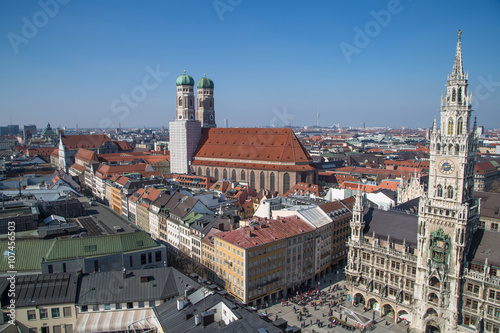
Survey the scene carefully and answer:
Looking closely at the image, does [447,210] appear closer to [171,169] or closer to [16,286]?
[16,286]

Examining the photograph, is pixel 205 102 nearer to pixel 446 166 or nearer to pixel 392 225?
pixel 392 225

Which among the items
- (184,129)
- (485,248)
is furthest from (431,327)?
(184,129)

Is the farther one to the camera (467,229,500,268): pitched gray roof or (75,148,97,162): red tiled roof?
(75,148,97,162): red tiled roof

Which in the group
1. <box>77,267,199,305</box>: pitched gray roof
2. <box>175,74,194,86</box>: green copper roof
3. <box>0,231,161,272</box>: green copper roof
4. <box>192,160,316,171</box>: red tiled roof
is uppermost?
<box>175,74,194,86</box>: green copper roof

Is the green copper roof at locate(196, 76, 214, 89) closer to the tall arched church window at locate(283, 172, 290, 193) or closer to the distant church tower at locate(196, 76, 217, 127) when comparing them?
the distant church tower at locate(196, 76, 217, 127)

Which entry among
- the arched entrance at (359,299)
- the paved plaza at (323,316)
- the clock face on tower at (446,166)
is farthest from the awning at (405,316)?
the clock face on tower at (446,166)

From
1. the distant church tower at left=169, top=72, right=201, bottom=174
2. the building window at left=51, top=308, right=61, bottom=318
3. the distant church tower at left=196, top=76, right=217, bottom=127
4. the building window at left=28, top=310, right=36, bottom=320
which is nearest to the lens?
the building window at left=28, top=310, right=36, bottom=320

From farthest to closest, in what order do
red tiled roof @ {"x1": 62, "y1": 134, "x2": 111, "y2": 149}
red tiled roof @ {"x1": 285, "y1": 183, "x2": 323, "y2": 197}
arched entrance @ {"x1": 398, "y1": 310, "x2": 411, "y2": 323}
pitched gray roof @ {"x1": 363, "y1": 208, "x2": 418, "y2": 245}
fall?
red tiled roof @ {"x1": 62, "y1": 134, "x2": 111, "y2": 149}, red tiled roof @ {"x1": 285, "y1": 183, "x2": 323, "y2": 197}, pitched gray roof @ {"x1": 363, "y1": 208, "x2": 418, "y2": 245}, arched entrance @ {"x1": 398, "y1": 310, "x2": 411, "y2": 323}

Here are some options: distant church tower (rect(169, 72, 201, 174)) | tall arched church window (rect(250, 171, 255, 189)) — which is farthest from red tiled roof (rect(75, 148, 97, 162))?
tall arched church window (rect(250, 171, 255, 189))
